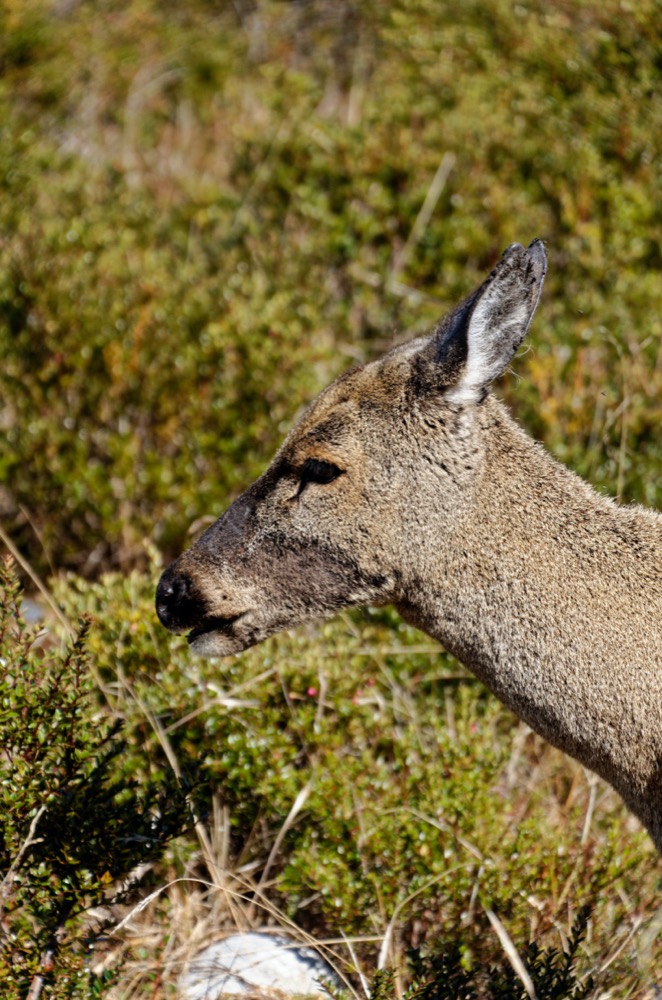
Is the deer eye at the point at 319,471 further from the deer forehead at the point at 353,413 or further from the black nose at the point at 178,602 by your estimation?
the black nose at the point at 178,602

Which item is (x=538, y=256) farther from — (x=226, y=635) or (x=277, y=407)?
(x=277, y=407)

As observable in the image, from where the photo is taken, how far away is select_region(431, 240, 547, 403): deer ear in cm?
363

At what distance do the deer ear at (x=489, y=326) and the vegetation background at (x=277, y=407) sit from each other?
0.30m

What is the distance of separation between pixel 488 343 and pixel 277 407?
120 inches

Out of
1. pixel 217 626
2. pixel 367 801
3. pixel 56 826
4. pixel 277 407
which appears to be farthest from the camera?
pixel 277 407

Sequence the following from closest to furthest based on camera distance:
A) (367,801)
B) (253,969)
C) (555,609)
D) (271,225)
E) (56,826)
Answer: (555,609)
(56,826)
(253,969)
(367,801)
(271,225)

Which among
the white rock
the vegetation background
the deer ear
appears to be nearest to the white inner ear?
the deer ear

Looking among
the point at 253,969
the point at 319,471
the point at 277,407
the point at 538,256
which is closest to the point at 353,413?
the point at 319,471

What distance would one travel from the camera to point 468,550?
3.67 meters

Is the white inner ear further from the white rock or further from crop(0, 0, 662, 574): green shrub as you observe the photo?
the white rock

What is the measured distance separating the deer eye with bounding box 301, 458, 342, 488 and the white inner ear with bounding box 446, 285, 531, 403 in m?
0.42

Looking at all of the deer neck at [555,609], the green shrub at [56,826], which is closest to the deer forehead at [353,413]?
the deer neck at [555,609]

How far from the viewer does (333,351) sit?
292 inches

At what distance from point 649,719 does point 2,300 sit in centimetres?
457
